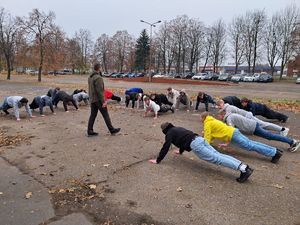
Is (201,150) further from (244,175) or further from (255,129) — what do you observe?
(255,129)

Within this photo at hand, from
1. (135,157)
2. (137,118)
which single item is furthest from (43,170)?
(137,118)

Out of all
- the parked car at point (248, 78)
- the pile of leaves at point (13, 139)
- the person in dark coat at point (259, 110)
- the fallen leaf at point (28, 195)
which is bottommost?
the fallen leaf at point (28, 195)

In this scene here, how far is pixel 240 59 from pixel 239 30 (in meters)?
6.55

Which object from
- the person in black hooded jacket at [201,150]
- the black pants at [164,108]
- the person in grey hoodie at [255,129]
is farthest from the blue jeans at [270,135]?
the black pants at [164,108]

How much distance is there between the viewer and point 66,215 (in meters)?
4.04

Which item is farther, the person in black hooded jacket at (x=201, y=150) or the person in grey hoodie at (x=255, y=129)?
the person in grey hoodie at (x=255, y=129)

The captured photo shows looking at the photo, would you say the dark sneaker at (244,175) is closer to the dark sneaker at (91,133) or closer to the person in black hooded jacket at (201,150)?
the person in black hooded jacket at (201,150)

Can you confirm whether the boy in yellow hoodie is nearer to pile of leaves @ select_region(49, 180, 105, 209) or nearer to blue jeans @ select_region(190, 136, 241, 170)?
blue jeans @ select_region(190, 136, 241, 170)

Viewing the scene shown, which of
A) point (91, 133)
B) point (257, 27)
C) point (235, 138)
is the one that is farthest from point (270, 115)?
point (257, 27)

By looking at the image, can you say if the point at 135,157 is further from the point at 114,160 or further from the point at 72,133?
the point at 72,133

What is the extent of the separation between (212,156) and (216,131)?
101cm

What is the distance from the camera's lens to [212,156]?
5.31 metres

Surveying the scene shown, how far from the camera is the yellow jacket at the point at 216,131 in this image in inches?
241

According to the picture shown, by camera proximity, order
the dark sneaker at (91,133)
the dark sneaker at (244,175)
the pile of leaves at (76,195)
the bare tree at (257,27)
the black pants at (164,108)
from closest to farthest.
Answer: the pile of leaves at (76,195)
the dark sneaker at (244,175)
the dark sneaker at (91,133)
the black pants at (164,108)
the bare tree at (257,27)
